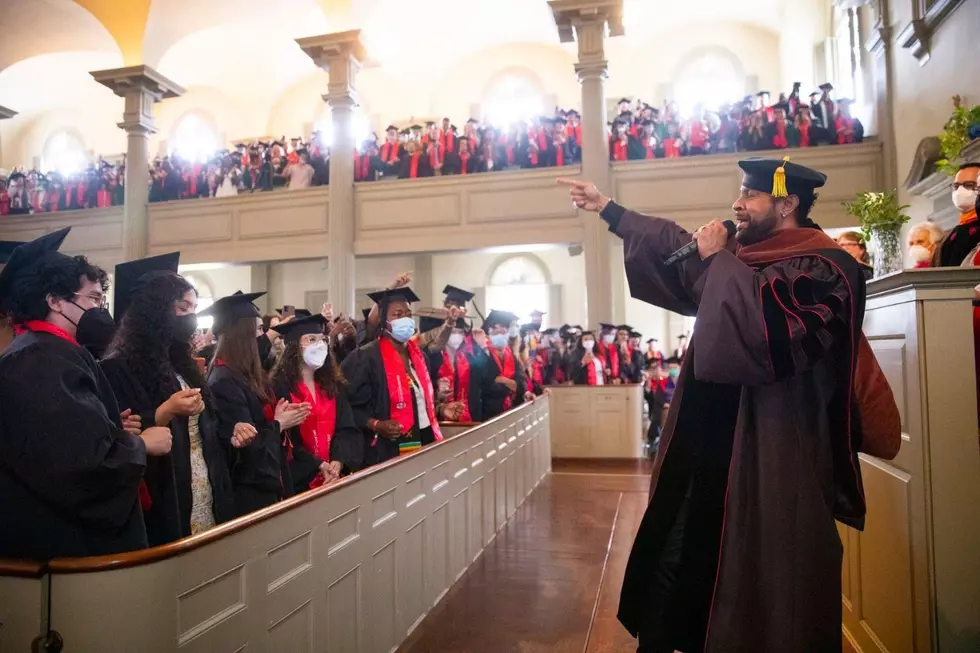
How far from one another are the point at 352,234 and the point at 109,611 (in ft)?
33.9

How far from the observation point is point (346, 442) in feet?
12.4

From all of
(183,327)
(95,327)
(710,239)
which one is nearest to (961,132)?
(710,239)

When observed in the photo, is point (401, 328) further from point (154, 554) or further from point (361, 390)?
point (154, 554)

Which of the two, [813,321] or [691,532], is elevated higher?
[813,321]

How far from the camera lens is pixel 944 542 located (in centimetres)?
220

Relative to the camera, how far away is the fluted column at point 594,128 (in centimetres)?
1041

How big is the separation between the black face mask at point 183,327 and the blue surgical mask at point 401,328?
1.88 meters

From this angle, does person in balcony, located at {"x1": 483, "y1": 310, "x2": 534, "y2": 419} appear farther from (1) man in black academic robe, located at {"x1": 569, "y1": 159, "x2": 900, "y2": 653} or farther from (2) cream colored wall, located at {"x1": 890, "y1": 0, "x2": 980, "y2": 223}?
(2) cream colored wall, located at {"x1": 890, "y1": 0, "x2": 980, "y2": 223}

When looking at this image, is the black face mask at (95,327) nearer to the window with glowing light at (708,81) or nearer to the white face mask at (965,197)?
the white face mask at (965,197)

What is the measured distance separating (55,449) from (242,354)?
148cm

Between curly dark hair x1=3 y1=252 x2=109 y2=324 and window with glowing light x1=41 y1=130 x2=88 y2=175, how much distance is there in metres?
19.7

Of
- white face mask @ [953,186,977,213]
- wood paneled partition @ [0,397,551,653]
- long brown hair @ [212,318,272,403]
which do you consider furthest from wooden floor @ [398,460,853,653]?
white face mask @ [953,186,977,213]

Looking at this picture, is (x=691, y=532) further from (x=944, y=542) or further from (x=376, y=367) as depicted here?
(x=376, y=367)

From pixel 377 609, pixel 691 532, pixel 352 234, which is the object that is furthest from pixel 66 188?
pixel 691 532
